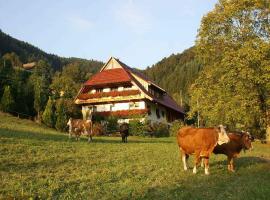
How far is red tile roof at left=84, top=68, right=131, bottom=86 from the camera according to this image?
62.0 metres

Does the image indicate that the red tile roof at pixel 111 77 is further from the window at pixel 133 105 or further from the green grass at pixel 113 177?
the green grass at pixel 113 177

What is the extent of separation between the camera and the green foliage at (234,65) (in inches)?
1473

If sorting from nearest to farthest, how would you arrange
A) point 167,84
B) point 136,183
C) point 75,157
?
point 136,183 < point 75,157 < point 167,84

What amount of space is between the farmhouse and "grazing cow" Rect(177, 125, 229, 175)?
39491 millimetres

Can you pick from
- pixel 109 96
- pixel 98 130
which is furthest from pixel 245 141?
pixel 109 96

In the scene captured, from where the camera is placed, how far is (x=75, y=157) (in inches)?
797

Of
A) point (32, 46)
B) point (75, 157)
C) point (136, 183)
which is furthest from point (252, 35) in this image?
point (32, 46)

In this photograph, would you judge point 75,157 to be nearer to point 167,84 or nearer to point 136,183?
point 136,183

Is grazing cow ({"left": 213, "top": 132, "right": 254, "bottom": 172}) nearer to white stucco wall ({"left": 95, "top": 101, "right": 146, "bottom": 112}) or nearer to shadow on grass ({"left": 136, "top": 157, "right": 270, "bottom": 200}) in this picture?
shadow on grass ({"left": 136, "top": 157, "right": 270, "bottom": 200})

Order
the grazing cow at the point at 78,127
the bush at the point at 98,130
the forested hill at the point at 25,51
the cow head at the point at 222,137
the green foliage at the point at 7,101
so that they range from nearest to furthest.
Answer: the cow head at the point at 222,137 < the grazing cow at the point at 78,127 < the bush at the point at 98,130 < the green foliage at the point at 7,101 < the forested hill at the point at 25,51

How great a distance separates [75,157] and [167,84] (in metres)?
169

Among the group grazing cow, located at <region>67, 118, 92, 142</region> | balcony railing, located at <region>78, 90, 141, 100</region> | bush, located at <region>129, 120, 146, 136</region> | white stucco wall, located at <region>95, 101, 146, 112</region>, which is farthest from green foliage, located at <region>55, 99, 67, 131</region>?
grazing cow, located at <region>67, 118, 92, 142</region>

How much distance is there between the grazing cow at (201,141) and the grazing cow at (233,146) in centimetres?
134

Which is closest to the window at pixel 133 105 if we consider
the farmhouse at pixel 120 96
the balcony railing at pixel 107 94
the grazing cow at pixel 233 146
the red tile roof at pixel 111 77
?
the farmhouse at pixel 120 96
